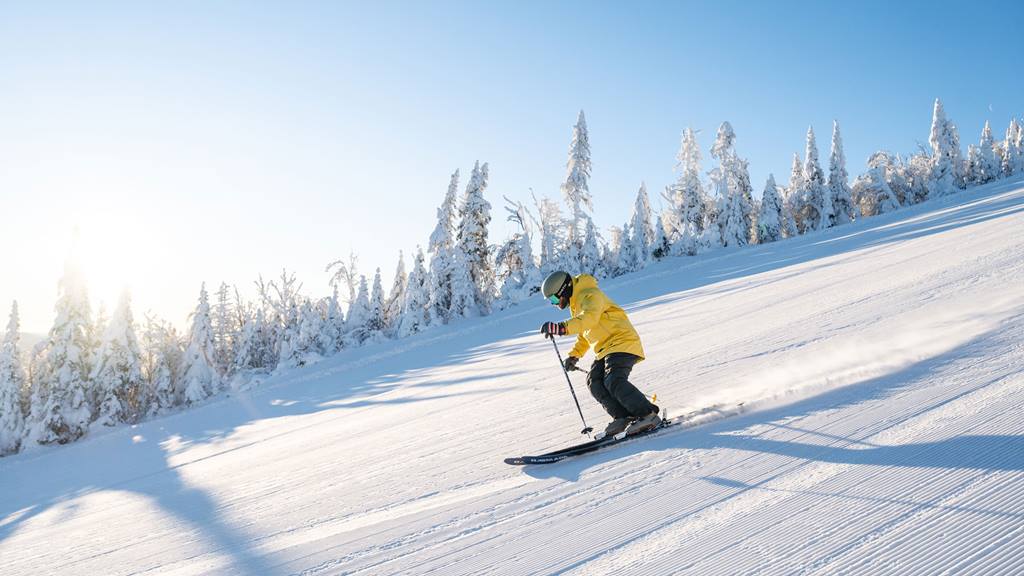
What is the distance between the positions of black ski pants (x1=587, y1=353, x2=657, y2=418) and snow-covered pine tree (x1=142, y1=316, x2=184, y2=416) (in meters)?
29.7

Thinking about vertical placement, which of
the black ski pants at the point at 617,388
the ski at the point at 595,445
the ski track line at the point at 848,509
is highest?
the black ski pants at the point at 617,388

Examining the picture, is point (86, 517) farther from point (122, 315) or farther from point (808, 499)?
point (122, 315)

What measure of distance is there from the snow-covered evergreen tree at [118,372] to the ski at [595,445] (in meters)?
28.5

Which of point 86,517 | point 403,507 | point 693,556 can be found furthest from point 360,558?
point 86,517

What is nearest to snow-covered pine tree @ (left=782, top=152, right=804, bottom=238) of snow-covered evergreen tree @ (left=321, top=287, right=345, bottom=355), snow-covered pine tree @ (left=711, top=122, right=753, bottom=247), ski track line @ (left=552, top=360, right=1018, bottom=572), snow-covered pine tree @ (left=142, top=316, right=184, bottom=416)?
snow-covered pine tree @ (left=711, top=122, right=753, bottom=247)

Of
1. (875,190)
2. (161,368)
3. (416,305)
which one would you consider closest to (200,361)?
(161,368)

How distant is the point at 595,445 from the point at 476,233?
91.9 feet

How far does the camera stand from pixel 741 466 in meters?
3.58

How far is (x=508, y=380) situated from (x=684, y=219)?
3799 cm

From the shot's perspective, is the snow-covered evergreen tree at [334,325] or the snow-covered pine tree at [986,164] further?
the snow-covered pine tree at [986,164]

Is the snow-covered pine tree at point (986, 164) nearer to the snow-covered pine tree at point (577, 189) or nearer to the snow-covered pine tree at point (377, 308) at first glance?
the snow-covered pine tree at point (577, 189)

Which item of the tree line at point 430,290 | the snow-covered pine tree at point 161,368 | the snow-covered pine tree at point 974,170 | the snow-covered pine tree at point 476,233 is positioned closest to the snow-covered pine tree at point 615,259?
the tree line at point 430,290

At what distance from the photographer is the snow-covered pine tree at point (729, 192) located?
42031 mm

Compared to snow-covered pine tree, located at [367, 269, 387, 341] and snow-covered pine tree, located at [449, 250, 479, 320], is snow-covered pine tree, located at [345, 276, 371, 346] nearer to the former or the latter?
snow-covered pine tree, located at [367, 269, 387, 341]
